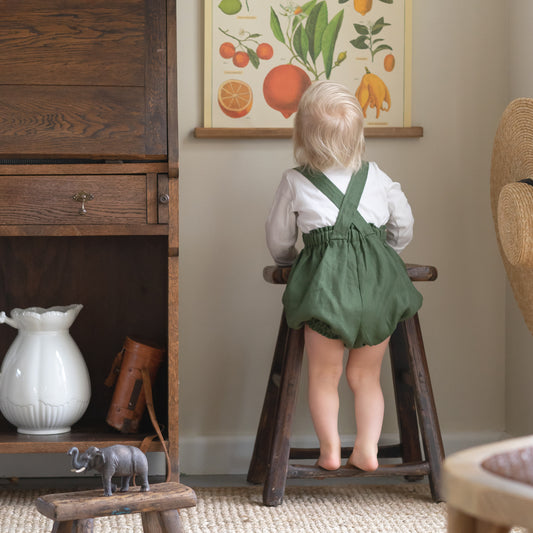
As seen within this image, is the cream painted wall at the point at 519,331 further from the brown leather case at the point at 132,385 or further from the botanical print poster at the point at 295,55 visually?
the brown leather case at the point at 132,385

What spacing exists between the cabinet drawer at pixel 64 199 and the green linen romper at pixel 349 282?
430 millimetres

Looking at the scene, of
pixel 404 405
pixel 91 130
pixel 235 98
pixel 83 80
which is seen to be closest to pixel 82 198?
pixel 91 130

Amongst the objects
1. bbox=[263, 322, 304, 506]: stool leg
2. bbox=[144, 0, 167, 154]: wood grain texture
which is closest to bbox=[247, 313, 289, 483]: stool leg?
bbox=[263, 322, 304, 506]: stool leg

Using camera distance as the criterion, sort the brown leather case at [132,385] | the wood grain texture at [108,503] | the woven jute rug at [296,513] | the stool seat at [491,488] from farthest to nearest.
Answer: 1. the brown leather case at [132,385]
2. the woven jute rug at [296,513]
3. the wood grain texture at [108,503]
4. the stool seat at [491,488]

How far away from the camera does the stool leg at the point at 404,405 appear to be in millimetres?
1896

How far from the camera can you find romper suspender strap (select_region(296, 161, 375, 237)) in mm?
1688

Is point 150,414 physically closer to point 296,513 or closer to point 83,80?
point 296,513

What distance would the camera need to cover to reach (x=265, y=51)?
6.75 feet

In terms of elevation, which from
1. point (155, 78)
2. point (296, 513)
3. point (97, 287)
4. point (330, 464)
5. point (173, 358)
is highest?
point (155, 78)

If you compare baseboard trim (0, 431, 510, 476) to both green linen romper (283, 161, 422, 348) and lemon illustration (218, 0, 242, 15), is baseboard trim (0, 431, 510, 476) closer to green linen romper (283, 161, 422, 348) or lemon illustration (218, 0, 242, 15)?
green linen romper (283, 161, 422, 348)

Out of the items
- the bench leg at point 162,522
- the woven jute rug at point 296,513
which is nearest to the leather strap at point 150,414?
the woven jute rug at point 296,513

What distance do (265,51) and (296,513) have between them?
122 centimetres

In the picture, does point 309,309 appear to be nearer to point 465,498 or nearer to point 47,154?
point 47,154

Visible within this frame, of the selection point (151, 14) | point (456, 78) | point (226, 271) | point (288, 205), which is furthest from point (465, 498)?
point (456, 78)
